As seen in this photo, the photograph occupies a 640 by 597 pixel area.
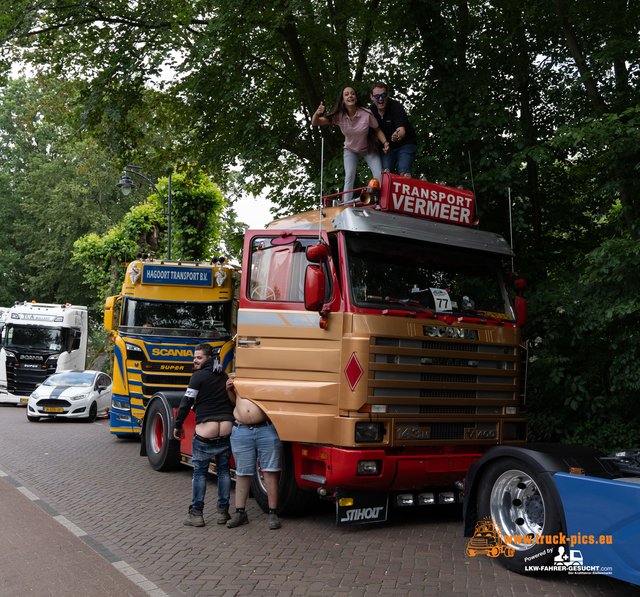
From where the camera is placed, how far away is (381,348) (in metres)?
6.52

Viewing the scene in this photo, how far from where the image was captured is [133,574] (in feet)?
18.3

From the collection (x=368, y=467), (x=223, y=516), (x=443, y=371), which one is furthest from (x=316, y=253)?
(x=223, y=516)

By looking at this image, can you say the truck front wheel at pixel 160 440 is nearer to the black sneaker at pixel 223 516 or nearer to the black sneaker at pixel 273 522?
the black sneaker at pixel 223 516

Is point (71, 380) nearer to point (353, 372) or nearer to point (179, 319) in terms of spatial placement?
point (179, 319)

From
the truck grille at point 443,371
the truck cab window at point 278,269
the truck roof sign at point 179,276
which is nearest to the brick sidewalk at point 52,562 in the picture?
the truck grille at point 443,371

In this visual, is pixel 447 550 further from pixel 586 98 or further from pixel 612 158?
pixel 586 98

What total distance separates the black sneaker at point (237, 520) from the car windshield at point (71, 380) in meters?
14.2

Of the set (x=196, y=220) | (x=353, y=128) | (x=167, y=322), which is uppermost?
(x=196, y=220)

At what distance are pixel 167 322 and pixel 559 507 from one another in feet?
30.6

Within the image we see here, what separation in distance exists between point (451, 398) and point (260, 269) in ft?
8.19

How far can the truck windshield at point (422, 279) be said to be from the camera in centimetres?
680

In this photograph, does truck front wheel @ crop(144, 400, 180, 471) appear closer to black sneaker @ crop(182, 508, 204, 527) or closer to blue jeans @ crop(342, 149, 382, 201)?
black sneaker @ crop(182, 508, 204, 527)

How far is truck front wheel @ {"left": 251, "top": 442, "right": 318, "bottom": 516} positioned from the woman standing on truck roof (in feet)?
11.3

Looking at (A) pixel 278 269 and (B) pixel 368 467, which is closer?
(B) pixel 368 467
